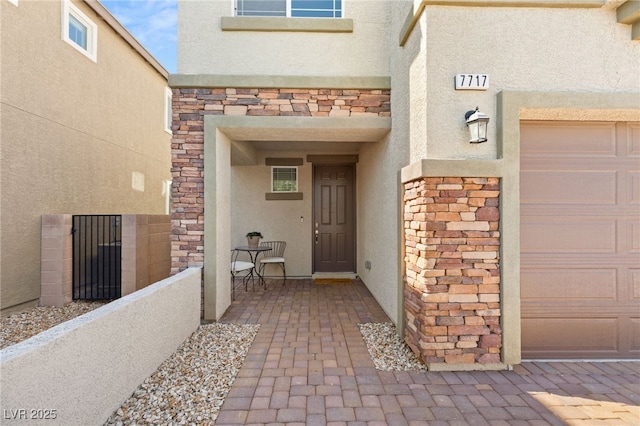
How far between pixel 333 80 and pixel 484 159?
2143mm

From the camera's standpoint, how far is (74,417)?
1.82 meters

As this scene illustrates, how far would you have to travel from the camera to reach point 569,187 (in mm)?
3084

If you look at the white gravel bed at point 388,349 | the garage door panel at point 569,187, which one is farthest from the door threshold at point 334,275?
the garage door panel at point 569,187

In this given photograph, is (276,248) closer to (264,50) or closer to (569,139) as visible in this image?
(264,50)

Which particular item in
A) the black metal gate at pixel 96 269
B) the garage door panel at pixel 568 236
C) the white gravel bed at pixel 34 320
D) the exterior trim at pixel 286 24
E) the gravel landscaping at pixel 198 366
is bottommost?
the white gravel bed at pixel 34 320

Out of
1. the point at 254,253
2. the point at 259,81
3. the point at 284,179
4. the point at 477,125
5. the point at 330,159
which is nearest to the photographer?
the point at 477,125

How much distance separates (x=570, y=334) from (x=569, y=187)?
149cm

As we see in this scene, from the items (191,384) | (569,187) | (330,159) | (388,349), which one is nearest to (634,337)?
(569,187)

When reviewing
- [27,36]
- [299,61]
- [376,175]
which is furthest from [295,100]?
[27,36]

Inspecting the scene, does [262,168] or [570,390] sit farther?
[262,168]

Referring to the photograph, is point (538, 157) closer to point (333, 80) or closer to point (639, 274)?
point (639, 274)

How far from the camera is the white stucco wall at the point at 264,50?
13.3 ft

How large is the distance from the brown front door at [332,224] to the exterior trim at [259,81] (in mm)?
2879

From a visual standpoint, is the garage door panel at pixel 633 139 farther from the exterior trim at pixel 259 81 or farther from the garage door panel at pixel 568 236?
the exterior trim at pixel 259 81
